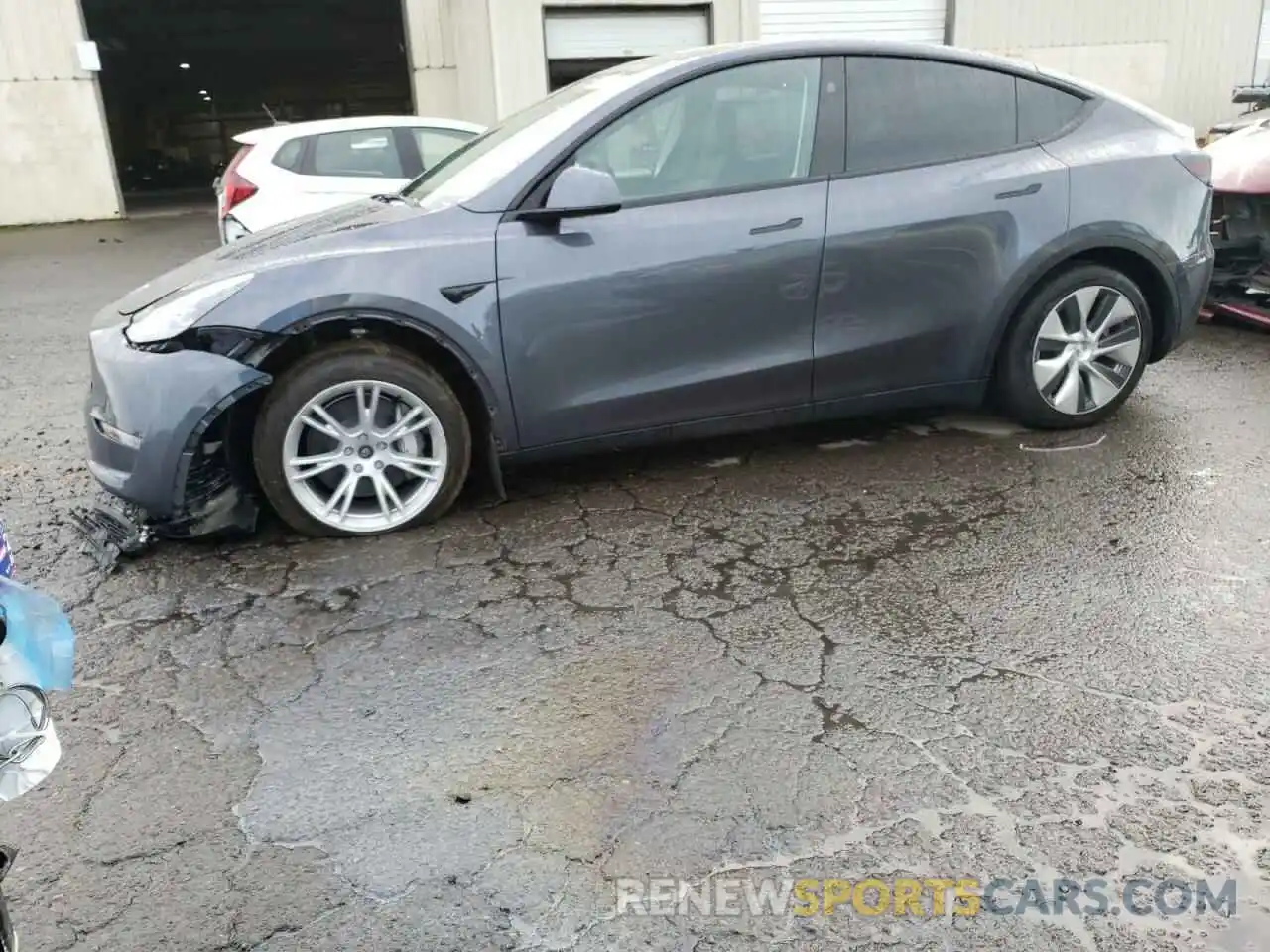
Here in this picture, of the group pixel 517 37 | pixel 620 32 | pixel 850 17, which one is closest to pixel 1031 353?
pixel 517 37

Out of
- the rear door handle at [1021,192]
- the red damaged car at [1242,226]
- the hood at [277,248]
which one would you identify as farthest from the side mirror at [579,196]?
A: the red damaged car at [1242,226]

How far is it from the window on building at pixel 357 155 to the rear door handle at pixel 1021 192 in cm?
577

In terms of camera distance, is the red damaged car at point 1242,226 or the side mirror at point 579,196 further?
the red damaged car at point 1242,226

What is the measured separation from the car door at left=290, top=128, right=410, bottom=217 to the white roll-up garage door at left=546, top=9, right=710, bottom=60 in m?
6.99

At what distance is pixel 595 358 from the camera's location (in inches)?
150

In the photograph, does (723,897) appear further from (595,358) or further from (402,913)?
(595,358)

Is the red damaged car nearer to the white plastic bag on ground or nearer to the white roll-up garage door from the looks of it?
the white plastic bag on ground

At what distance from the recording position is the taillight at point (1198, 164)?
14.8 feet

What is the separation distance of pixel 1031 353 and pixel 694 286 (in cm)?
164

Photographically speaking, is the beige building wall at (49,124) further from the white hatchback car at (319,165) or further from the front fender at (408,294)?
the front fender at (408,294)

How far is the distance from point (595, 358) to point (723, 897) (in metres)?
2.19

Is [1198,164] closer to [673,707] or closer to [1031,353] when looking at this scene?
[1031,353]

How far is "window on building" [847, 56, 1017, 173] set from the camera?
163 inches

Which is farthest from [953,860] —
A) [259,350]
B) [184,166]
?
[184,166]
